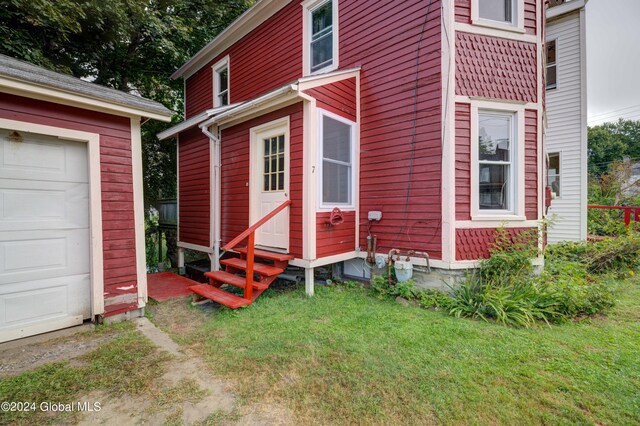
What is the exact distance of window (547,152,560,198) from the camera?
8.34 meters

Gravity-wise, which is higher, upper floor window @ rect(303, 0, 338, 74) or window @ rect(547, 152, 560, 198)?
upper floor window @ rect(303, 0, 338, 74)

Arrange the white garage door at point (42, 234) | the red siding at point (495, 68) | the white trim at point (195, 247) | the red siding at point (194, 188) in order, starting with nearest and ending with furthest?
the white garage door at point (42, 234), the red siding at point (495, 68), the white trim at point (195, 247), the red siding at point (194, 188)

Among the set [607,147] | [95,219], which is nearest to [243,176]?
[95,219]

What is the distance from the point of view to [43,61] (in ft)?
21.0

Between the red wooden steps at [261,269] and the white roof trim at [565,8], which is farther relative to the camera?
the white roof trim at [565,8]

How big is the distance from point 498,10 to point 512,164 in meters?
2.67

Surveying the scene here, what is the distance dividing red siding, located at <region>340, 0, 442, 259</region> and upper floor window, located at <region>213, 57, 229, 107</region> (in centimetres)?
456

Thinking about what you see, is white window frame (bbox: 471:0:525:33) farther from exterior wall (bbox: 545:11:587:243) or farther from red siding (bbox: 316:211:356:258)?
exterior wall (bbox: 545:11:587:243)

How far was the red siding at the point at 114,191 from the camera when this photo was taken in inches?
136

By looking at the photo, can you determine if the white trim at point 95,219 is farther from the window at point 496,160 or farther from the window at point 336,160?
the window at point 496,160


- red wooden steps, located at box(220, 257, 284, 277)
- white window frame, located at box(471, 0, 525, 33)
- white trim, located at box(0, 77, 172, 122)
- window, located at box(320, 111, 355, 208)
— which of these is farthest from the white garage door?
white window frame, located at box(471, 0, 525, 33)

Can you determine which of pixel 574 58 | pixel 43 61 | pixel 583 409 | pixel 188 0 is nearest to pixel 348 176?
pixel 583 409

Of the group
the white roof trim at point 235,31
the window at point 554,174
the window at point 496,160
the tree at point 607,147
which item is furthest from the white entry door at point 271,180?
the tree at point 607,147

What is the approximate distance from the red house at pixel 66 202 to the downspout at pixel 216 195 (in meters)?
2.11
